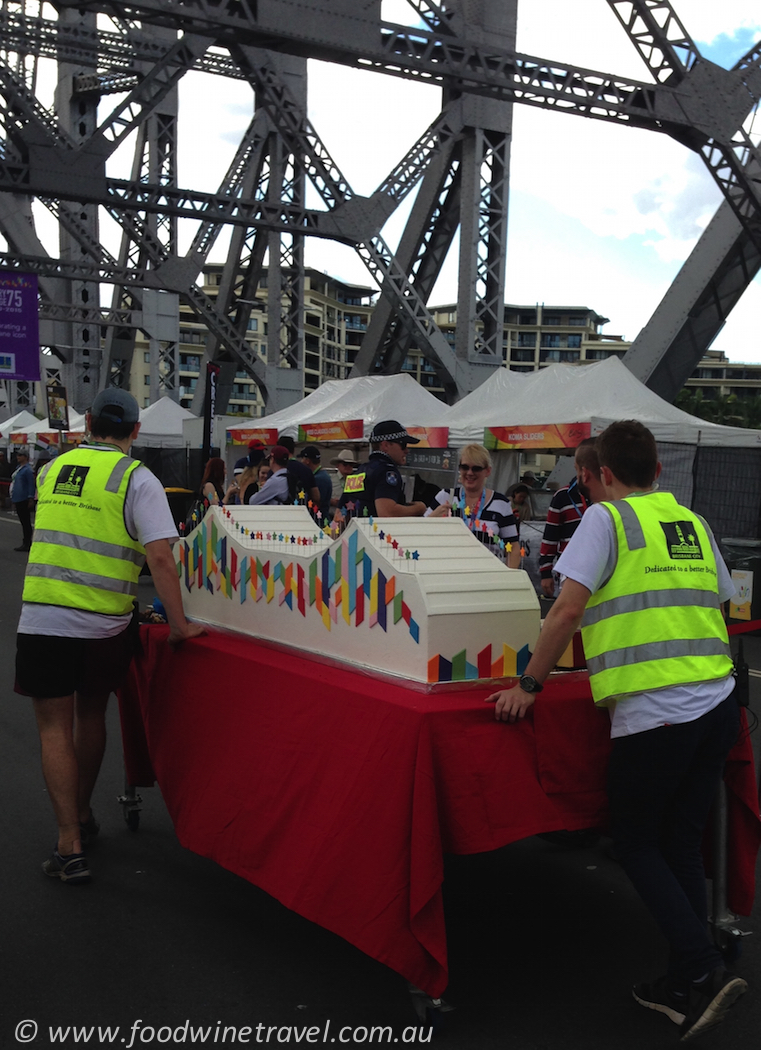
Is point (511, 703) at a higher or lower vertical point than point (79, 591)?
lower

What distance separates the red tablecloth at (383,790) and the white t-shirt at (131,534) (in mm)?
618

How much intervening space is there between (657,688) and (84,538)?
2331 mm

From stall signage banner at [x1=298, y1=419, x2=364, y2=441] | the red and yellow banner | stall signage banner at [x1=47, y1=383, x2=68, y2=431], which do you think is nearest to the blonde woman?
stall signage banner at [x1=298, y1=419, x2=364, y2=441]

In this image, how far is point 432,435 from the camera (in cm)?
1443

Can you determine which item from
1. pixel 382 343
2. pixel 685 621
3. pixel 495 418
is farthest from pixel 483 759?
pixel 382 343

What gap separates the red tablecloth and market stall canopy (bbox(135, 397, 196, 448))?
20506 mm

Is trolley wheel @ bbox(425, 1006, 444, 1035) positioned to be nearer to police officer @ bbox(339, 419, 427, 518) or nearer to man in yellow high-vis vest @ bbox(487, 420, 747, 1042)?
man in yellow high-vis vest @ bbox(487, 420, 747, 1042)

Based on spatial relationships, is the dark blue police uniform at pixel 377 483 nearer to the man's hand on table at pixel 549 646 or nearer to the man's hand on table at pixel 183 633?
the man's hand on table at pixel 183 633

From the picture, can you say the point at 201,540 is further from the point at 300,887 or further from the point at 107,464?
the point at 300,887

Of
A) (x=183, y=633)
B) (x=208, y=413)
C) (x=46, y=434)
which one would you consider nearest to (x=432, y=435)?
(x=208, y=413)

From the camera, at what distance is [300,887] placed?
10.1 ft

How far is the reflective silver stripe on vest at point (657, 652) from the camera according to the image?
2.86 metres

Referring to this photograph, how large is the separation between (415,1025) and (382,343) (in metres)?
17.4

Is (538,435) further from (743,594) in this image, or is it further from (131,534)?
(131,534)
